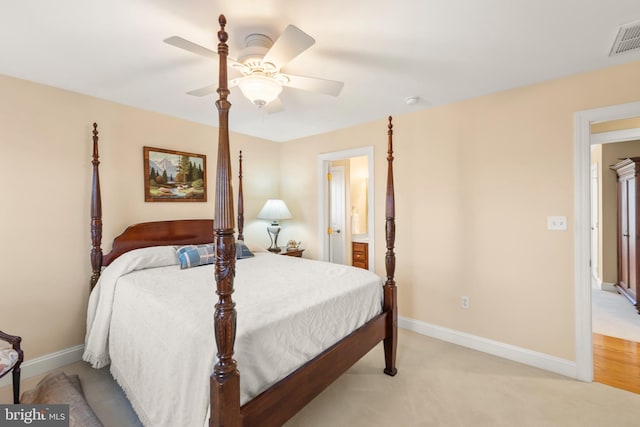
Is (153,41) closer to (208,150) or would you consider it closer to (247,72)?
(247,72)

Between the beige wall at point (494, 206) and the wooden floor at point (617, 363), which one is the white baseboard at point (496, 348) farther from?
the wooden floor at point (617, 363)

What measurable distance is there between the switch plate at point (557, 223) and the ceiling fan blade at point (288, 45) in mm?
2468

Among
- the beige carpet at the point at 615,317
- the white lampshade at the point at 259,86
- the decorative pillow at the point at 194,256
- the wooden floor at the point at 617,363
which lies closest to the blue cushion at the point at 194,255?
the decorative pillow at the point at 194,256

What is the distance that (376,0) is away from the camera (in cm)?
149

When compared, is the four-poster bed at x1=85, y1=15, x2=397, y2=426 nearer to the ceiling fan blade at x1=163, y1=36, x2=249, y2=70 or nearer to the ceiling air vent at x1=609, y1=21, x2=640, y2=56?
the ceiling fan blade at x1=163, y1=36, x2=249, y2=70

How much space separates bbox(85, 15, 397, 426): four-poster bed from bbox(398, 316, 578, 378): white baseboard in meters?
0.96

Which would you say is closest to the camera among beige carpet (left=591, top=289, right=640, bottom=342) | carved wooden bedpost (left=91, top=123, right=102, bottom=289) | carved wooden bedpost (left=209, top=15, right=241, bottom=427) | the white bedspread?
carved wooden bedpost (left=209, top=15, right=241, bottom=427)

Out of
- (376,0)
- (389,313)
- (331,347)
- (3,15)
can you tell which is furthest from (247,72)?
(389,313)

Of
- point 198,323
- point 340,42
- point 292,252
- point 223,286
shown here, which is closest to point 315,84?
point 340,42

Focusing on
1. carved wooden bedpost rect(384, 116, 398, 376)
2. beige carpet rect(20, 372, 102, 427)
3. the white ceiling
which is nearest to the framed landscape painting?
the white ceiling

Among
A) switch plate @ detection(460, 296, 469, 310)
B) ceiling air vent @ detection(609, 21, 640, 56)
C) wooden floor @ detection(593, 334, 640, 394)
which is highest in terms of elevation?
ceiling air vent @ detection(609, 21, 640, 56)

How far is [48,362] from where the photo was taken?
2.49 meters

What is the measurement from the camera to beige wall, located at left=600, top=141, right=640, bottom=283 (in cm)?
439

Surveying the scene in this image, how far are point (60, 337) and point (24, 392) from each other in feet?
1.60
